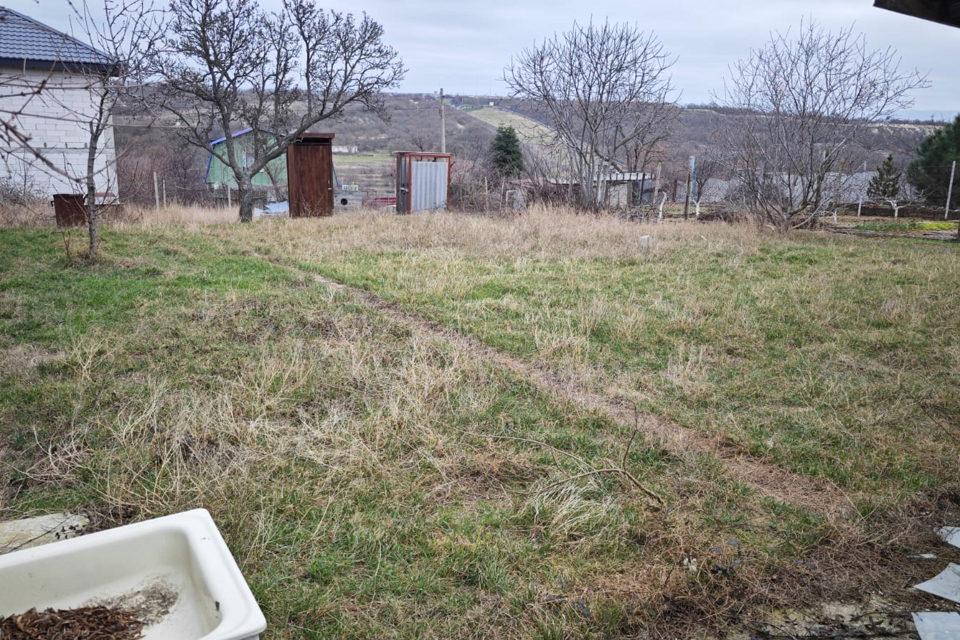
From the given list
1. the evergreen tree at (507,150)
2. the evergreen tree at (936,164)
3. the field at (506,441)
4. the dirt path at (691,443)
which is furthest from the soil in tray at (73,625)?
the evergreen tree at (936,164)

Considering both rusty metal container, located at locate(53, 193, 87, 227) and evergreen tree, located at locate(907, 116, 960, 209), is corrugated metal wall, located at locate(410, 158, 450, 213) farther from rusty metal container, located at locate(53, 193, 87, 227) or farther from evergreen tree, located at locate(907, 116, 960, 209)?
evergreen tree, located at locate(907, 116, 960, 209)

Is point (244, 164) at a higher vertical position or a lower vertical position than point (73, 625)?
higher

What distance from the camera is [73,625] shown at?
181 cm

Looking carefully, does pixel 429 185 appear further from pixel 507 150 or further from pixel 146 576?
pixel 146 576

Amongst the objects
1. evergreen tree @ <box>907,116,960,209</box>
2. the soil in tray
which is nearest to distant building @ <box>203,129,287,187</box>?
evergreen tree @ <box>907,116,960,209</box>

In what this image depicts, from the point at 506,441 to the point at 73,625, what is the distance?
2.29 meters

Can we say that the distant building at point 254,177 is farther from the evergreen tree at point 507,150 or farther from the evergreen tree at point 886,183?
the evergreen tree at point 886,183

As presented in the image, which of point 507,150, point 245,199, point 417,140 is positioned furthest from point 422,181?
point 417,140

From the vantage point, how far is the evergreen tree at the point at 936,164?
19.5m

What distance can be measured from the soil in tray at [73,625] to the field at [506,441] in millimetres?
523

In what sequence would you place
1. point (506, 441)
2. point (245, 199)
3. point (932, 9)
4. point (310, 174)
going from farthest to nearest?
point (310, 174) < point (245, 199) < point (506, 441) < point (932, 9)

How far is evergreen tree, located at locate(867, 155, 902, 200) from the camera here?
70.1 feet

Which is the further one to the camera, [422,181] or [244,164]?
[244,164]

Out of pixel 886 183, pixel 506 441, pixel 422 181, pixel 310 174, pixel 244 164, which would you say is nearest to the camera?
pixel 506 441
